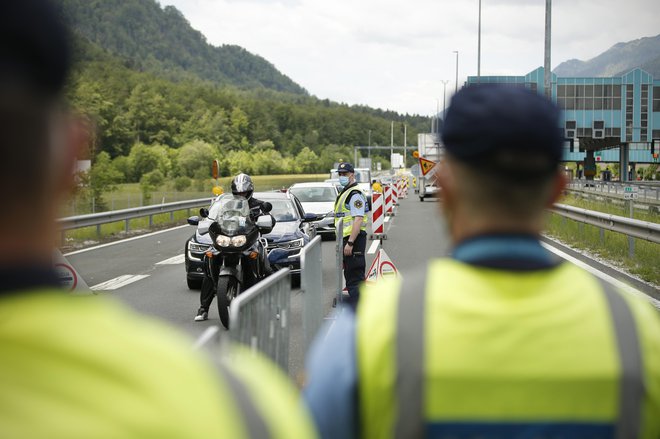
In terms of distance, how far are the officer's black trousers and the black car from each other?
1.11 meters

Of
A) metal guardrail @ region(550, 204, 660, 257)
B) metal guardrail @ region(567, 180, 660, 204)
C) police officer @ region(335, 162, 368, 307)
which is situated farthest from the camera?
metal guardrail @ region(567, 180, 660, 204)

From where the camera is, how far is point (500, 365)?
5.98 ft

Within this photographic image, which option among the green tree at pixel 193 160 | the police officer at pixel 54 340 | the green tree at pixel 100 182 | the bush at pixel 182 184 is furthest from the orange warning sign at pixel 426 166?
the green tree at pixel 193 160

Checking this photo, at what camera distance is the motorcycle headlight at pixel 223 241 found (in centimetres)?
1029

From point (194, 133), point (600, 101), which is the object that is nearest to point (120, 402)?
point (600, 101)

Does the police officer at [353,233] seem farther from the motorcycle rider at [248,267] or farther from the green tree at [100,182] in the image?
the green tree at [100,182]

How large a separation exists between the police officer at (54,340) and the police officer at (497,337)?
2.60ft

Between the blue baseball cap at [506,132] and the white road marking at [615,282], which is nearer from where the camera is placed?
the blue baseball cap at [506,132]

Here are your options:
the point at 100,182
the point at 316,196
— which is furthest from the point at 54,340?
the point at 100,182

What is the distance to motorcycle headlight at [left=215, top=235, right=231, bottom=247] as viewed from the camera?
10.3 m

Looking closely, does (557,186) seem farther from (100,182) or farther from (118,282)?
(100,182)

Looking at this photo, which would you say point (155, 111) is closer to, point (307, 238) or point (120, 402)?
point (307, 238)

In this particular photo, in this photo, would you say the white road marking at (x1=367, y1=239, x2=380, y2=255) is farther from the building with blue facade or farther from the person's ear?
the building with blue facade

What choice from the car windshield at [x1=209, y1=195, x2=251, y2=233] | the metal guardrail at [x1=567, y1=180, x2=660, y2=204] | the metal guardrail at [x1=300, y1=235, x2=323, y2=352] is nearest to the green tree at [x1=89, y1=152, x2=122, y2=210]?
the metal guardrail at [x1=567, y1=180, x2=660, y2=204]
